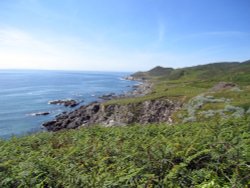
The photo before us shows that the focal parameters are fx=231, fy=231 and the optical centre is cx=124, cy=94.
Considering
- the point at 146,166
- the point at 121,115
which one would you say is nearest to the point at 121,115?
the point at 121,115

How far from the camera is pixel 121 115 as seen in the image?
4672 centimetres

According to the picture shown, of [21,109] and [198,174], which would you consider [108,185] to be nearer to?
[198,174]

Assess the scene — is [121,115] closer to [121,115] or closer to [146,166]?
[121,115]

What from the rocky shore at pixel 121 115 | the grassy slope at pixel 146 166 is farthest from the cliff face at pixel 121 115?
the grassy slope at pixel 146 166

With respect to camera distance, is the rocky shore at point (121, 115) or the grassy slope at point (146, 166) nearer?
the grassy slope at point (146, 166)

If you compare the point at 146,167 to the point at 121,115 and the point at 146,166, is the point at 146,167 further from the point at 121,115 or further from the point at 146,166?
the point at 121,115

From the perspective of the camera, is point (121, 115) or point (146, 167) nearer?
point (146, 167)

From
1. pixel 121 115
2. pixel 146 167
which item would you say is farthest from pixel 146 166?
pixel 121 115

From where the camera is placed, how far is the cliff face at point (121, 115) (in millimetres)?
44656

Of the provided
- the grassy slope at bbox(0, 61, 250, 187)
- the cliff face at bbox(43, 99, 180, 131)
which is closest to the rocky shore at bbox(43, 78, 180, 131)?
the cliff face at bbox(43, 99, 180, 131)

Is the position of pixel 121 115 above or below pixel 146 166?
below

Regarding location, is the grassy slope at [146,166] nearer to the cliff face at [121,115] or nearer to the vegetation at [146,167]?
the vegetation at [146,167]

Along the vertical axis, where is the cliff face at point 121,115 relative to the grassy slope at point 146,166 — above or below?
below

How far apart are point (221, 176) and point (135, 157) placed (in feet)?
6.83
